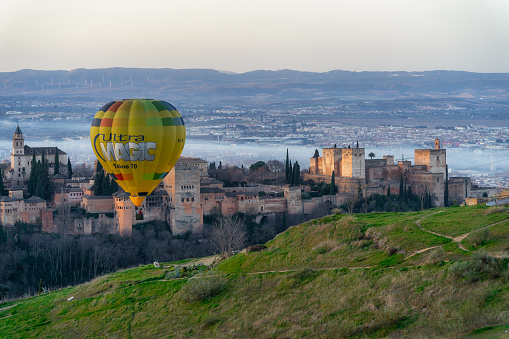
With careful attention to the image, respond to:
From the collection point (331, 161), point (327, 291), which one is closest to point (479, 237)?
point (327, 291)

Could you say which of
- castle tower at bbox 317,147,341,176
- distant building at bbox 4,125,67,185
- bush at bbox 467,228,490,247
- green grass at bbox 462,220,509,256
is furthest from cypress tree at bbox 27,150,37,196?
bush at bbox 467,228,490,247

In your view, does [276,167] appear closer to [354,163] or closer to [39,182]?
[354,163]

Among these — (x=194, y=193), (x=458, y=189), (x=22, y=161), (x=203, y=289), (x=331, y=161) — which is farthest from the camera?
(x=331, y=161)

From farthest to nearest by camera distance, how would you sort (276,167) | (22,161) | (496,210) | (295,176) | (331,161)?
(276,167)
(331,161)
(295,176)
(22,161)
(496,210)

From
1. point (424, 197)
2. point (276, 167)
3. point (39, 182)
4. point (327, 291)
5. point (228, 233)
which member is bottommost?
point (424, 197)

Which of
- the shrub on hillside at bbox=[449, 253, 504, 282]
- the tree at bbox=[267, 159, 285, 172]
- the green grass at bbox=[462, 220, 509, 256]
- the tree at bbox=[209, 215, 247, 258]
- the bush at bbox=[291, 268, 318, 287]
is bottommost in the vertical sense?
the tree at bbox=[209, 215, 247, 258]

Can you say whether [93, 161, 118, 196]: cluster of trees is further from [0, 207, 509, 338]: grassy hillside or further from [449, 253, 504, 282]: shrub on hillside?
[449, 253, 504, 282]: shrub on hillside

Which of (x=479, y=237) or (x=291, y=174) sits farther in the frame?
(x=291, y=174)
